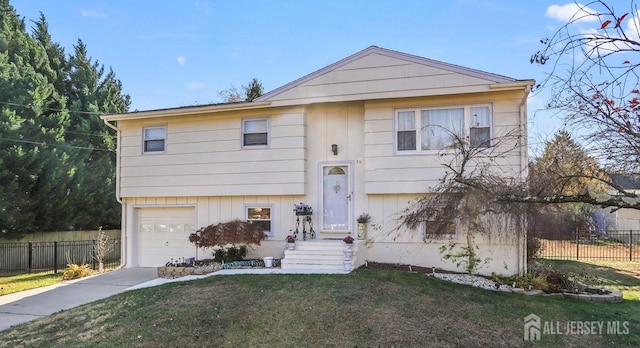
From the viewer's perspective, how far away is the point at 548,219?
900 centimetres

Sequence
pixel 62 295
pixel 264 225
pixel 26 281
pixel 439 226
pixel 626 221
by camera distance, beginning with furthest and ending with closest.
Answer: pixel 626 221 → pixel 264 225 → pixel 26 281 → pixel 439 226 → pixel 62 295

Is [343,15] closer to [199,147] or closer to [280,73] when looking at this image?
[199,147]

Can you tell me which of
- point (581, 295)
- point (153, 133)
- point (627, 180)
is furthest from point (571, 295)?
point (153, 133)

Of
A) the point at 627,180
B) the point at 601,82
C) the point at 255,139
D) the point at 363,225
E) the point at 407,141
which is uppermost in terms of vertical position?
the point at 255,139

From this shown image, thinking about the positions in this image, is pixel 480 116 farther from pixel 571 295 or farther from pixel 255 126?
pixel 255 126

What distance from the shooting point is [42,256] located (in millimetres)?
14859

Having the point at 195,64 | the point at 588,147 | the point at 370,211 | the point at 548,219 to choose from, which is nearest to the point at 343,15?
the point at 370,211

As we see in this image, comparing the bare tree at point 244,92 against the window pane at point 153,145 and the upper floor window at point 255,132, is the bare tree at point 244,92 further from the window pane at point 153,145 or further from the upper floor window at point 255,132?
the upper floor window at point 255,132

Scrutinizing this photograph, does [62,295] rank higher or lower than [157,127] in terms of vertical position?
lower

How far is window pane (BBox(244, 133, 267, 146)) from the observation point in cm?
1166

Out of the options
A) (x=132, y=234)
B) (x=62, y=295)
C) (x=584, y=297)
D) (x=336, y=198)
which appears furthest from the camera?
(x=132, y=234)

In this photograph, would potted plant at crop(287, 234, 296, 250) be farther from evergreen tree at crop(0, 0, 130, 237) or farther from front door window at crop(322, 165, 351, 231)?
evergreen tree at crop(0, 0, 130, 237)

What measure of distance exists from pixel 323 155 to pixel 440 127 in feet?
10.2

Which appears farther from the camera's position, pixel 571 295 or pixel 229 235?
pixel 229 235
